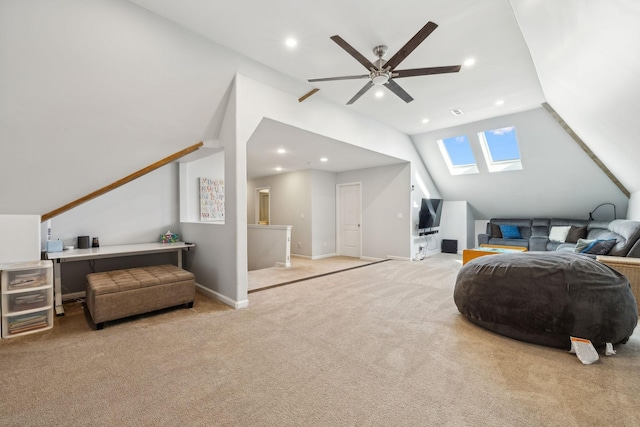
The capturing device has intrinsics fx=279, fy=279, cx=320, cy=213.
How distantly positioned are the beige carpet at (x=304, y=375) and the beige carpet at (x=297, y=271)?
1391mm

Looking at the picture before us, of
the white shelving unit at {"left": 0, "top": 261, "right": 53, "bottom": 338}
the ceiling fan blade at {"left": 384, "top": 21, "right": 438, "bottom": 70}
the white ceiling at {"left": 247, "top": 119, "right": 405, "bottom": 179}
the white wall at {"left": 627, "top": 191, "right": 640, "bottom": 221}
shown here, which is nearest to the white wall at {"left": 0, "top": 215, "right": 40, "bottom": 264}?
the white shelving unit at {"left": 0, "top": 261, "right": 53, "bottom": 338}

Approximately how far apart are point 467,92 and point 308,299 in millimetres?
3833

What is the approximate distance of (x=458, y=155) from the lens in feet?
22.3

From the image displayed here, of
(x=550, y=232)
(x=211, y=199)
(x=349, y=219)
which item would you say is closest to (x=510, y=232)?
(x=550, y=232)

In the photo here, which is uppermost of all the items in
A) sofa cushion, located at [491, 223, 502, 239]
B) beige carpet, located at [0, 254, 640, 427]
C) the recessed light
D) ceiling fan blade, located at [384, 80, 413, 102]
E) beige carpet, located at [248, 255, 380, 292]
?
the recessed light

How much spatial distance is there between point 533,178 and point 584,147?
3.84 feet

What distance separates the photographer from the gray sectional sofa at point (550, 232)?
4.95 m

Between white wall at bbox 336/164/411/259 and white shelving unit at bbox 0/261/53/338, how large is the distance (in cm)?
588

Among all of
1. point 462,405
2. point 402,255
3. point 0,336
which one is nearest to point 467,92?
point 402,255

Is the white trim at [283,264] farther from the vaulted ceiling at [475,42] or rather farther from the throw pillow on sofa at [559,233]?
the throw pillow on sofa at [559,233]

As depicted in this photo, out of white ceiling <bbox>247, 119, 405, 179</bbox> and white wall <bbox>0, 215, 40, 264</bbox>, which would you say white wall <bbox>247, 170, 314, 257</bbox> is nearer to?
white ceiling <bbox>247, 119, 405, 179</bbox>

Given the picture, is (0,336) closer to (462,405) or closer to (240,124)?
(240,124)

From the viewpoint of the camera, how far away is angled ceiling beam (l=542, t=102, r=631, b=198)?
4.71m

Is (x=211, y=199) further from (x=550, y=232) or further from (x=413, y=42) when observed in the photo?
(x=550, y=232)
